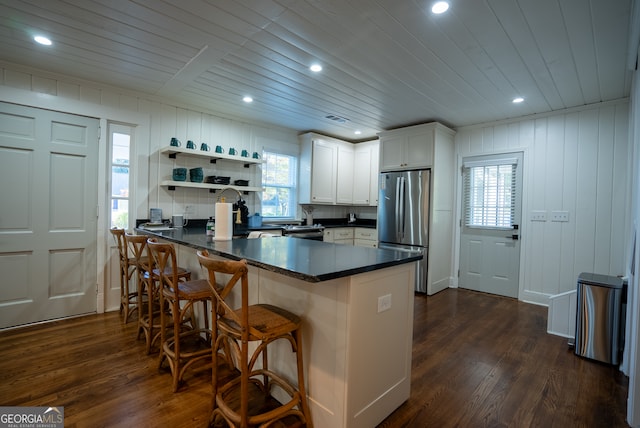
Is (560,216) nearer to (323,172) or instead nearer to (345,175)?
(345,175)

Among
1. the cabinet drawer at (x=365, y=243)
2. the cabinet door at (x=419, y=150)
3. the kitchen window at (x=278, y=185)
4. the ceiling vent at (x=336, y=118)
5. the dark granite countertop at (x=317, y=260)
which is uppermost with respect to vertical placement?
the ceiling vent at (x=336, y=118)

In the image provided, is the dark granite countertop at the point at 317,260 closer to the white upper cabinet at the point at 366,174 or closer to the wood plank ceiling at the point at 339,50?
the wood plank ceiling at the point at 339,50

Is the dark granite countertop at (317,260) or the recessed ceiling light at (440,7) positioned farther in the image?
the recessed ceiling light at (440,7)

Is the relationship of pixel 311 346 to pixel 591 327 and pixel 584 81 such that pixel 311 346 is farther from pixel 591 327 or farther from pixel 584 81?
pixel 584 81

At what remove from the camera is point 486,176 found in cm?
446

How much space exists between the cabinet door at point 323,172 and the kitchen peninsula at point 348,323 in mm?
3236

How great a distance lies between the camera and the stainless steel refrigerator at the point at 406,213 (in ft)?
14.4

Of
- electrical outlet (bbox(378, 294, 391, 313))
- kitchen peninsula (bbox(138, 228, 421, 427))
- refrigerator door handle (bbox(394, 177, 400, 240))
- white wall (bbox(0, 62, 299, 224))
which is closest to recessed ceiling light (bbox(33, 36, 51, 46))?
white wall (bbox(0, 62, 299, 224))

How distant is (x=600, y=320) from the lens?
2.53 meters

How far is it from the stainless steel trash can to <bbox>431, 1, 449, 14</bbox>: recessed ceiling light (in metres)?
2.54

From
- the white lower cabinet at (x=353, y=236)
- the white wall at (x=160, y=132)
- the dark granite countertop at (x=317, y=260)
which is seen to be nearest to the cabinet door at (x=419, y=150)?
the white lower cabinet at (x=353, y=236)

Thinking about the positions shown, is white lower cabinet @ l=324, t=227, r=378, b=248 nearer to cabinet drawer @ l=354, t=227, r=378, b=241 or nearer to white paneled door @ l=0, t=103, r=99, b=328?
cabinet drawer @ l=354, t=227, r=378, b=241

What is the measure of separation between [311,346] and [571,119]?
433 centimetres

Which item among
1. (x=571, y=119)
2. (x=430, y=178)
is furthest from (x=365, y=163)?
(x=571, y=119)
